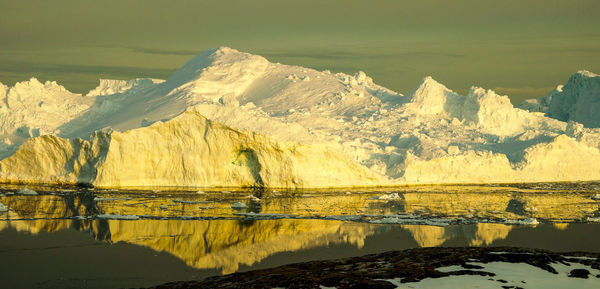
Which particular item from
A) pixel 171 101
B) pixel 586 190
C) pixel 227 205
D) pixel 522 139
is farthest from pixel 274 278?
pixel 522 139

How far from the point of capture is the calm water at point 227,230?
1756 cm

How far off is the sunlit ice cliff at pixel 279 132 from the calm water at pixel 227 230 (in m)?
5.02

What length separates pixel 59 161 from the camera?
43.7 meters

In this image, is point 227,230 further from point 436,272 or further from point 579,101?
point 579,101

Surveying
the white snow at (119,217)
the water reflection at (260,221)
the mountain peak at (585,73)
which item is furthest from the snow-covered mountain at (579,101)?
the white snow at (119,217)

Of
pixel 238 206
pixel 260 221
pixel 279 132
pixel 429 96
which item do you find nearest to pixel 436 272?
pixel 260 221

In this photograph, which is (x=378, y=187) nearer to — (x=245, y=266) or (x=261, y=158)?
(x=261, y=158)

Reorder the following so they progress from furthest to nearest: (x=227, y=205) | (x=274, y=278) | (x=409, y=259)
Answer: (x=227, y=205), (x=409, y=259), (x=274, y=278)

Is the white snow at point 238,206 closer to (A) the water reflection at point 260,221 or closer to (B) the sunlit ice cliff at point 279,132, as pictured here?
(A) the water reflection at point 260,221

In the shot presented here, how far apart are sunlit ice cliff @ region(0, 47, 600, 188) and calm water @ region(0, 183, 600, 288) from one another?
5.02 m

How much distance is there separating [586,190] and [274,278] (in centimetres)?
3601

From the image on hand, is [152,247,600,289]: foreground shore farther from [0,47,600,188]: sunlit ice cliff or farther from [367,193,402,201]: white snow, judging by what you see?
[0,47,600,188]: sunlit ice cliff

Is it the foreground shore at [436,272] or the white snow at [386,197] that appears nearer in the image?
the foreground shore at [436,272]

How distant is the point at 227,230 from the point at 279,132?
19.9m
